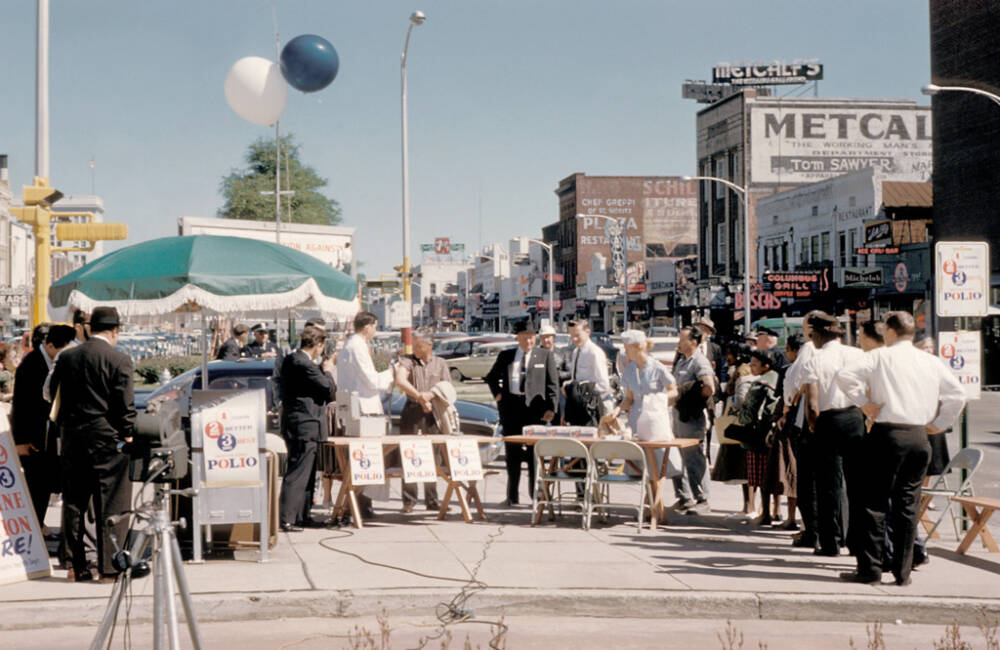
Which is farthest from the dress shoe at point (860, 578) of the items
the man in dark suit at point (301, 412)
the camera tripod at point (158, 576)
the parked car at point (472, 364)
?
the parked car at point (472, 364)

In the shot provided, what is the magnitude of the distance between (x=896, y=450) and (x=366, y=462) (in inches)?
194

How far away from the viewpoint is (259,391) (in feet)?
29.3

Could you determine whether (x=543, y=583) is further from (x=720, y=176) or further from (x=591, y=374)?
(x=720, y=176)

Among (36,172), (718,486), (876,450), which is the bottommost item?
(718,486)

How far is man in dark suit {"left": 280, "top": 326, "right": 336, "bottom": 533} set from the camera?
10.2 metres

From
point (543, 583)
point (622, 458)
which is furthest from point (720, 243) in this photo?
point (543, 583)

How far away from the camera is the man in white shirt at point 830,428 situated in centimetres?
863

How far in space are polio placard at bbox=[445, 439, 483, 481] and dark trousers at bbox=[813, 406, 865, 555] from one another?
3.35m

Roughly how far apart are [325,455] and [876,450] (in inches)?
217

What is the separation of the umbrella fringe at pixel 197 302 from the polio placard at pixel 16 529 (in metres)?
1.40

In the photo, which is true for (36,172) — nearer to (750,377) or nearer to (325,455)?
(325,455)

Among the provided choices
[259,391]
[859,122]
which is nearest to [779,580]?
[259,391]

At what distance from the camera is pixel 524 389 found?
472 inches

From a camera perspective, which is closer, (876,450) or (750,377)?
(876,450)
